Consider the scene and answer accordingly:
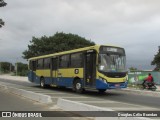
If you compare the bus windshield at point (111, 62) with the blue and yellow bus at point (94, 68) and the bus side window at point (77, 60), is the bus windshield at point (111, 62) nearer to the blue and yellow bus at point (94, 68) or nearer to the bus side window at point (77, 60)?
the blue and yellow bus at point (94, 68)

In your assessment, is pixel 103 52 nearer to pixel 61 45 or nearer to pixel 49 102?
pixel 49 102

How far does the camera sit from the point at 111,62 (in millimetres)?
22359

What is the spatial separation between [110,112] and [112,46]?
12.7 metres

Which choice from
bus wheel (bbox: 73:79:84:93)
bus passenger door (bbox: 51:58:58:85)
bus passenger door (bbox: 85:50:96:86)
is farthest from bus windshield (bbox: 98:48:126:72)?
bus passenger door (bbox: 51:58:58:85)

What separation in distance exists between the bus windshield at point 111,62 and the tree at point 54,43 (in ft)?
183

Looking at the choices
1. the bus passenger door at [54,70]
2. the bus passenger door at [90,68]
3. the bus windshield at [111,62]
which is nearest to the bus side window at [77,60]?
the bus passenger door at [90,68]

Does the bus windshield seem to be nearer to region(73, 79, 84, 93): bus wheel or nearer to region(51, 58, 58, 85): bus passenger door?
region(73, 79, 84, 93): bus wheel

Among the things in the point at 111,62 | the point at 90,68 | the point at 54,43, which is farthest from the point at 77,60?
the point at 54,43

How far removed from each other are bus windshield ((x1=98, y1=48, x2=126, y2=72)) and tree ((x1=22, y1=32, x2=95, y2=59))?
2197 inches

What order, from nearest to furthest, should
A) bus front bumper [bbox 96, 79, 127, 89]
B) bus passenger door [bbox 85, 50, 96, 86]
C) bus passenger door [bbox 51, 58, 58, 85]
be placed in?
bus front bumper [bbox 96, 79, 127, 89] → bus passenger door [bbox 85, 50, 96, 86] → bus passenger door [bbox 51, 58, 58, 85]

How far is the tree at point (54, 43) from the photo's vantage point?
79.9 meters

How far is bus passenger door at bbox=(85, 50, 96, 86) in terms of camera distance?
74.0 feet

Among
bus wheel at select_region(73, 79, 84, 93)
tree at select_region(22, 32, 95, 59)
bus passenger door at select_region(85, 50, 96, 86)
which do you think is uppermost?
tree at select_region(22, 32, 95, 59)

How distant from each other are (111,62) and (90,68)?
4.88ft
